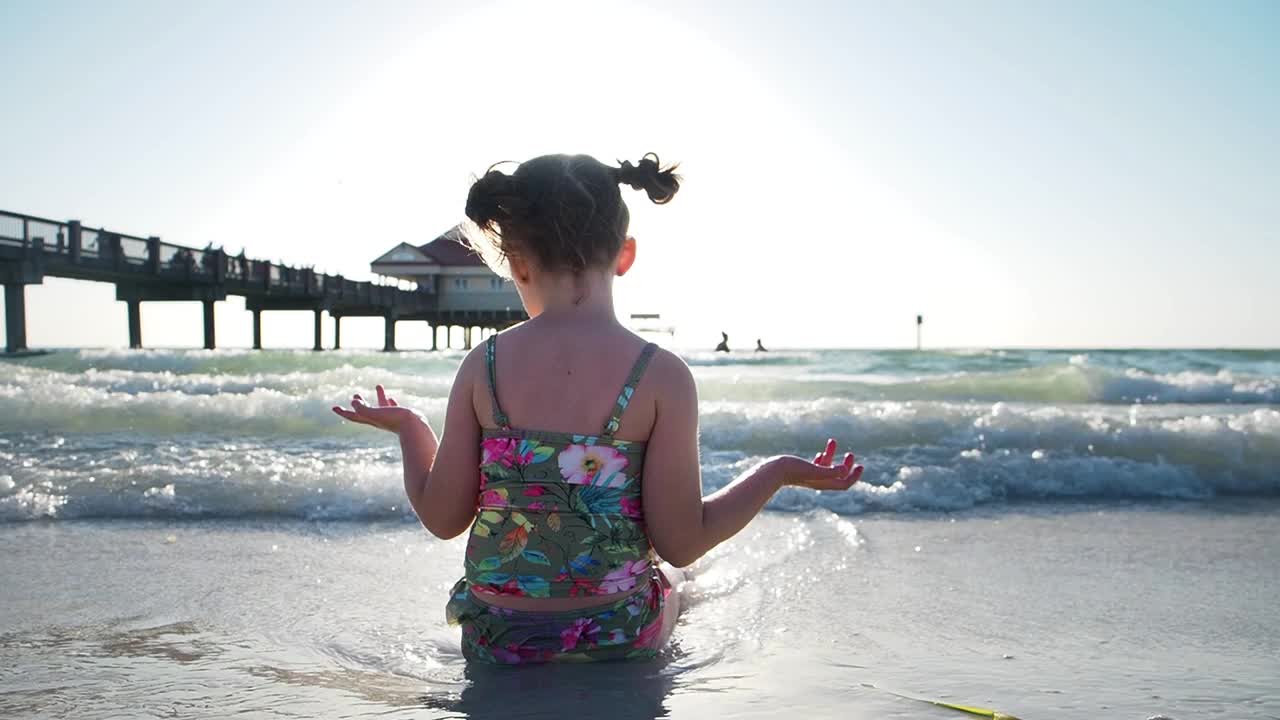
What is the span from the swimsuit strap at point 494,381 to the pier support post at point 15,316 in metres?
17.0

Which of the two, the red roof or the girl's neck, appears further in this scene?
the red roof

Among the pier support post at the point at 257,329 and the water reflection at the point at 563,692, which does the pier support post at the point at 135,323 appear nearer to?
the pier support post at the point at 257,329

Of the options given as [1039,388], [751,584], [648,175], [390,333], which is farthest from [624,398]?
[390,333]

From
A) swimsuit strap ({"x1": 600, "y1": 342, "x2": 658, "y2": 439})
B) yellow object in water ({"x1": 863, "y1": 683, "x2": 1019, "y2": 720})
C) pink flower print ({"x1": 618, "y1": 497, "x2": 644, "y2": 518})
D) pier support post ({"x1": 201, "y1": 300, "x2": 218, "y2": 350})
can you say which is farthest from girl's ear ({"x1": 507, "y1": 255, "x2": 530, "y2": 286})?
pier support post ({"x1": 201, "y1": 300, "x2": 218, "y2": 350})

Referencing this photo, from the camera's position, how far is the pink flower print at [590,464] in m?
1.50

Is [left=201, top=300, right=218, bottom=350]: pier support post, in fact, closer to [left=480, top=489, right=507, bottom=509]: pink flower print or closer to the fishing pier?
the fishing pier

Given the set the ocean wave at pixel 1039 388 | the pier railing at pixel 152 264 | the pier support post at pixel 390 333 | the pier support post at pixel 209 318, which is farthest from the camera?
the pier support post at pixel 390 333

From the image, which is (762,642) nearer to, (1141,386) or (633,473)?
(633,473)

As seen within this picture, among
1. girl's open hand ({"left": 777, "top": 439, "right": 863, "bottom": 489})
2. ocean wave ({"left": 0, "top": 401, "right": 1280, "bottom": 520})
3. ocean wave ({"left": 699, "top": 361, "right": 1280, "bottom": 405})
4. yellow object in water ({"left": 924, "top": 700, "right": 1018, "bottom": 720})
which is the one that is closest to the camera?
yellow object in water ({"left": 924, "top": 700, "right": 1018, "bottom": 720})

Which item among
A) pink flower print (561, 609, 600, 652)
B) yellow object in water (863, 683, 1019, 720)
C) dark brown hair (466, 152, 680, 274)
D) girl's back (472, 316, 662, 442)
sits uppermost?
dark brown hair (466, 152, 680, 274)

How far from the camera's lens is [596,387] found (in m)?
1.51

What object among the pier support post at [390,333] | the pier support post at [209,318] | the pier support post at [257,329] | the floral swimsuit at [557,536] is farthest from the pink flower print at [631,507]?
the pier support post at [390,333]

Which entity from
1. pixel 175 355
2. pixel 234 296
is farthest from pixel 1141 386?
pixel 234 296

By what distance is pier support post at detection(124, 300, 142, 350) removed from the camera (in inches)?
789
